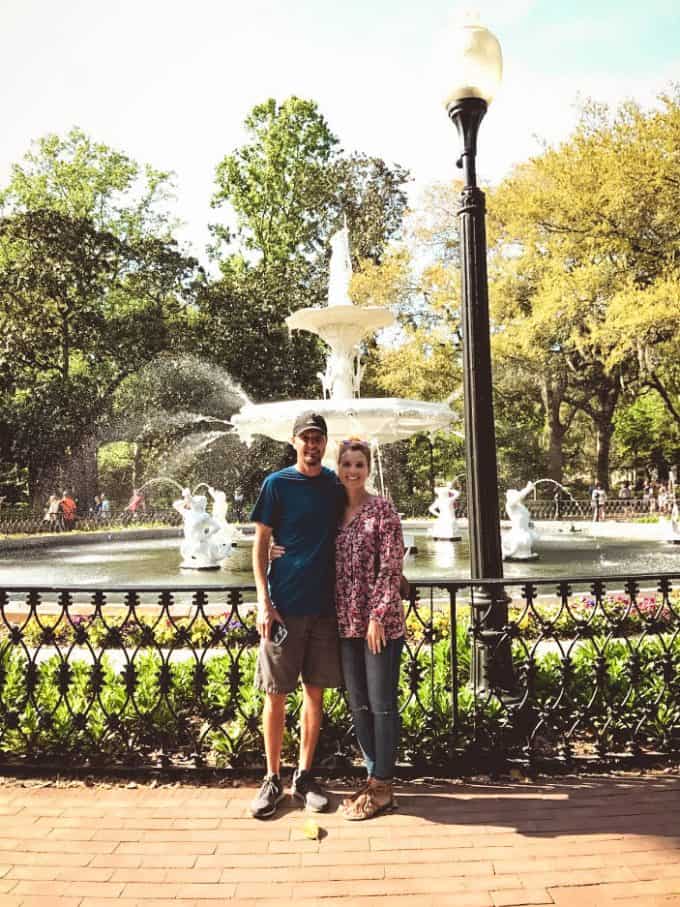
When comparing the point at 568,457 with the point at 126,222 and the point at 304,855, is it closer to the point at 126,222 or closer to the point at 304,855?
the point at 126,222

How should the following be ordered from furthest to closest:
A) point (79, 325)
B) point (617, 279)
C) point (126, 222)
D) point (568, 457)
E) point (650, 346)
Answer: point (568, 457), point (126, 222), point (79, 325), point (650, 346), point (617, 279)

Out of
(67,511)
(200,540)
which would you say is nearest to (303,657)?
(200,540)

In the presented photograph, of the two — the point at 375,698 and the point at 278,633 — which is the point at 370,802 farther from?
the point at 278,633

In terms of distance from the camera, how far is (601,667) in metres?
4.35

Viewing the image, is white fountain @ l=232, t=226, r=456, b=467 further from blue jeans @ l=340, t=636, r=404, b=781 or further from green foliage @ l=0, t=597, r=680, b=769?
blue jeans @ l=340, t=636, r=404, b=781

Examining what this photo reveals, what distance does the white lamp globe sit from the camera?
15.3ft

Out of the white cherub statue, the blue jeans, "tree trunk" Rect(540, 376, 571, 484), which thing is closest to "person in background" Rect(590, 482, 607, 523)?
"tree trunk" Rect(540, 376, 571, 484)

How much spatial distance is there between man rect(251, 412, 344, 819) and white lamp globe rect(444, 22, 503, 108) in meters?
2.65

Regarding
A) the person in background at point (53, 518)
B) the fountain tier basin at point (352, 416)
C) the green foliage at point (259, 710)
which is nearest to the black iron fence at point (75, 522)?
the person in background at point (53, 518)

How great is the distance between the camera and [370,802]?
361cm

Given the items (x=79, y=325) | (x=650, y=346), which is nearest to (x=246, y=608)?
(x=650, y=346)

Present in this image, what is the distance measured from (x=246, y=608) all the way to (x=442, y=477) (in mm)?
43886

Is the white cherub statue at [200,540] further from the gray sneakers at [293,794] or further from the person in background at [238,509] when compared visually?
the person in background at [238,509]

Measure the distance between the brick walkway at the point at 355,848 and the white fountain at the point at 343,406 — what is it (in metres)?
7.79
